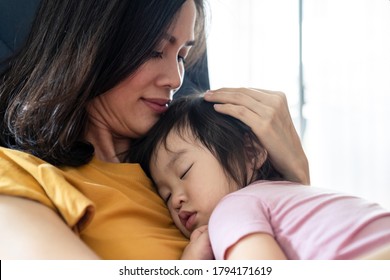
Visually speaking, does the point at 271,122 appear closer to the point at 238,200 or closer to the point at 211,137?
the point at 211,137

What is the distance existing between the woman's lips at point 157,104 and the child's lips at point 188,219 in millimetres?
286

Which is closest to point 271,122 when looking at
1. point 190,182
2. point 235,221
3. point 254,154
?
point 254,154

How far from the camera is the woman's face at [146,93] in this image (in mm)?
1239

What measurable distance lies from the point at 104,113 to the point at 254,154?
38 cm

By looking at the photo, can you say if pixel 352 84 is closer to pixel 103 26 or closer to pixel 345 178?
pixel 345 178

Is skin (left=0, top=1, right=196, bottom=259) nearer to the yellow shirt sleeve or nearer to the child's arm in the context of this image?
the yellow shirt sleeve

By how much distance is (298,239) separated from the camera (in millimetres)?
930

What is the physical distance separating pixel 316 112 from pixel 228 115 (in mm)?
1356

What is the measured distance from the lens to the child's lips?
115 cm

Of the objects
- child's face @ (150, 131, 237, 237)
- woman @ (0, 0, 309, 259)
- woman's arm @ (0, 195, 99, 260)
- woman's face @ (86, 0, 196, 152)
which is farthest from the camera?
woman's face @ (86, 0, 196, 152)

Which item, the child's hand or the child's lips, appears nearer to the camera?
the child's hand

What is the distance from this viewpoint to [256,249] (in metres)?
0.87

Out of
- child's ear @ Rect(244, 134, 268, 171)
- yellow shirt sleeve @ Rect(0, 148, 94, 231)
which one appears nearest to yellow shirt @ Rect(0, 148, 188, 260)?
yellow shirt sleeve @ Rect(0, 148, 94, 231)
